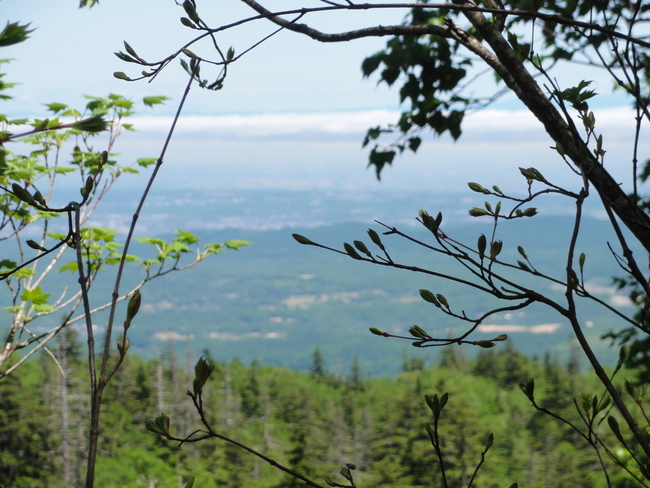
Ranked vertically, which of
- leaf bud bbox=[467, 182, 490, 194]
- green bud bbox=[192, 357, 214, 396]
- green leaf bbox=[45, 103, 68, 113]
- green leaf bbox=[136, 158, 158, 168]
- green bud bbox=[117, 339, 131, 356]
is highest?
green leaf bbox=[45, 103, 68, 113]

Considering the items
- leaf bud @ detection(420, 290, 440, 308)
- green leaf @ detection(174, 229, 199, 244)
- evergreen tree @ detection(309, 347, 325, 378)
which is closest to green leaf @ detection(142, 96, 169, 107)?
green leaf @ detection(174, 229, 199, 244)

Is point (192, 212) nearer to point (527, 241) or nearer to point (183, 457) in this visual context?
point (527, 241)

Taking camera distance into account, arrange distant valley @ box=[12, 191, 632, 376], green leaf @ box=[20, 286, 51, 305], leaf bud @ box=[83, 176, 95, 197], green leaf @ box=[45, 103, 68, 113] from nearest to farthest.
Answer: leaf bud @ box=[83, 176, 95, 197], green leaf @ box=[20, 286, 51, 305], green leaf @ box=[45, 103, 68, 113], distant valley @ box=[12, 191, 632, 376]

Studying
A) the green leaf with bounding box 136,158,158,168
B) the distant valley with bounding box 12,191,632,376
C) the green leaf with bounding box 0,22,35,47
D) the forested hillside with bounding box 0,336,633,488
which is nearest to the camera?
the green leaf with bounding box 0,22,35,47

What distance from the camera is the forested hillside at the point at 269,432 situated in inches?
228

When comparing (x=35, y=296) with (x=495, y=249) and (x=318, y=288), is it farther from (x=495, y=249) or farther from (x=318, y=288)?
(x=318, y=288)

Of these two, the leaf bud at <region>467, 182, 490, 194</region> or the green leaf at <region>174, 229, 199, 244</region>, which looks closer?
the leaf bud at <region>467, 182, 490, 194</region>

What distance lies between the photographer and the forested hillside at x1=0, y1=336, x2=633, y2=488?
5781 millimetres

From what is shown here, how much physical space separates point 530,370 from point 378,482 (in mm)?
5332

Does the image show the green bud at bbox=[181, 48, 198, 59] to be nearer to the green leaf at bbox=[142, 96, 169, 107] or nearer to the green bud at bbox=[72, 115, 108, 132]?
the green bud at bbox=[72, 115, 108, 132]

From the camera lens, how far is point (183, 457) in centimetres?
671

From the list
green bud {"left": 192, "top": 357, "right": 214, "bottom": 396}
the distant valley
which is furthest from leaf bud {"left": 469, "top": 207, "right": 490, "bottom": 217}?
the distant valley

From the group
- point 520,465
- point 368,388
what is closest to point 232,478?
point 368,388

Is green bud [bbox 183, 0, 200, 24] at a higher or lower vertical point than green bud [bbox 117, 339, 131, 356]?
higher
